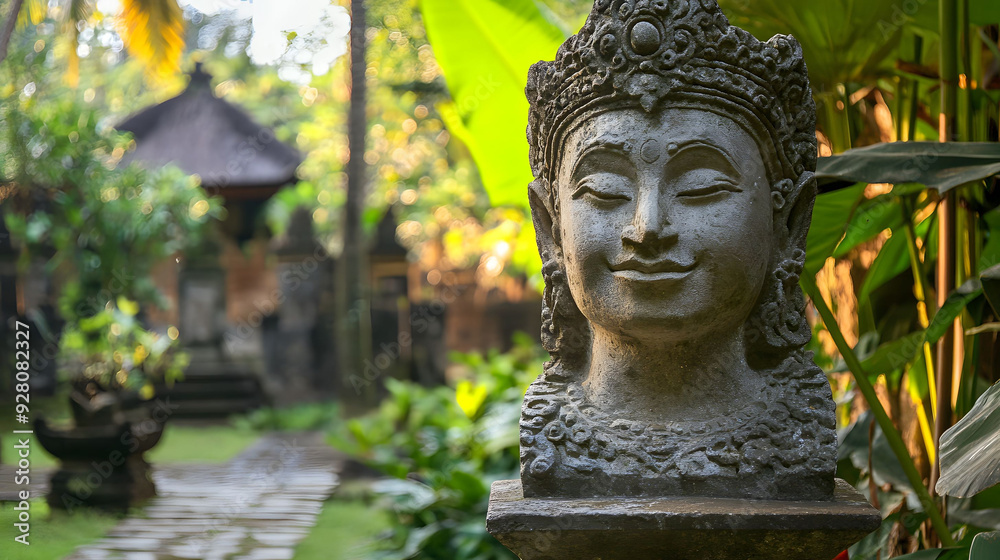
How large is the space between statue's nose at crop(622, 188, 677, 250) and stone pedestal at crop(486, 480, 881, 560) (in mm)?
558

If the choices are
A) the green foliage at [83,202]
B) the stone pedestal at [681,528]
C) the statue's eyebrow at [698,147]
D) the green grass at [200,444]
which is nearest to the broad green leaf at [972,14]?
the statue's eyebrow at [698,147]

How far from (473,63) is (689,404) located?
67.7 inches

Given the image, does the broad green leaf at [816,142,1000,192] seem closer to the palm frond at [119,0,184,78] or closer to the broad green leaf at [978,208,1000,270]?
the broad green leaf at [978,208,1000,270]

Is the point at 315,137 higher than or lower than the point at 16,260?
higher

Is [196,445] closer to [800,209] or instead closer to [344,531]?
[344,531]

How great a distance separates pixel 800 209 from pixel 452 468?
8.86 ft

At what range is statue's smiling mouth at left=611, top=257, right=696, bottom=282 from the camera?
1.72 meters

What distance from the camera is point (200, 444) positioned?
8172 millimetres

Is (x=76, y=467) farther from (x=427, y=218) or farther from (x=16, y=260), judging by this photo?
(x=427, y=218)

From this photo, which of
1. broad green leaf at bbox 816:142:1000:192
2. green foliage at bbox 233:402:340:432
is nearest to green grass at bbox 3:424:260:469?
green foliage at bbox 233:402:340:432

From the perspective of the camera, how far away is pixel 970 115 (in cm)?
224

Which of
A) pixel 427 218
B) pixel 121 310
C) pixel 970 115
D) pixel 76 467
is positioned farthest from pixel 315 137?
pixel 970 115

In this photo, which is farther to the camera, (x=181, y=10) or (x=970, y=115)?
(x=181, y=10)

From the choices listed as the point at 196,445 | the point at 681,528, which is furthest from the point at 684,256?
the point at 196,445
